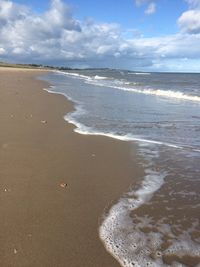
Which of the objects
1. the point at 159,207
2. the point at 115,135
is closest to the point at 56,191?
the point at 159,207

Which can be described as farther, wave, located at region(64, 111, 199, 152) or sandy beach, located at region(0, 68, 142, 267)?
wave, located at region(64, 111, 199, 152)

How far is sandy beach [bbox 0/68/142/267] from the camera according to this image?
3936 millimetres

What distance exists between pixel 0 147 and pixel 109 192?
3306mm

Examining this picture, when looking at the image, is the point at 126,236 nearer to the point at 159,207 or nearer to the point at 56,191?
the point at 159,207

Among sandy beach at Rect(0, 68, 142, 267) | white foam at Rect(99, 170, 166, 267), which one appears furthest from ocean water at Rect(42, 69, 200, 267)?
sandy beach at Rect(0, 68, 142, 267)

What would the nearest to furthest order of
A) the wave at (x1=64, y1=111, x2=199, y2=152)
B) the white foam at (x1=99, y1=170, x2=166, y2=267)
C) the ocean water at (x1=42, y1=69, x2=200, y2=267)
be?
the white foam at (x1=99, y1=170, x2=166, y2=267) → the ocean water at (x1=42, y1=69, x2=200, y2=267) → the wave at (x1=64, y1=111, x2=199, y2=152)

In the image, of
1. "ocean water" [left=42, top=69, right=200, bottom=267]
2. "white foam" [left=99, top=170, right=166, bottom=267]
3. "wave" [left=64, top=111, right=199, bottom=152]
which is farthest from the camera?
"wave" [left=64, top=111, right=199, bottom=152]

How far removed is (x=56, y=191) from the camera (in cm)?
567

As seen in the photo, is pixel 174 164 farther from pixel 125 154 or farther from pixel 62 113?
pixel 62 113

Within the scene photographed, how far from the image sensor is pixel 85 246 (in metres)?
4.08

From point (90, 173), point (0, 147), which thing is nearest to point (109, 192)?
point (90, 173)

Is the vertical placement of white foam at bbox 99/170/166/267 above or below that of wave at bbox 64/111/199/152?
above

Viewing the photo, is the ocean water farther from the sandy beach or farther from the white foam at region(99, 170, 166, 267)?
the sandy beach

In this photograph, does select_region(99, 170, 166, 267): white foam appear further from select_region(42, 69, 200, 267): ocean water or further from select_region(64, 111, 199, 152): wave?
select_region(64, 111, 199, 152): wave
